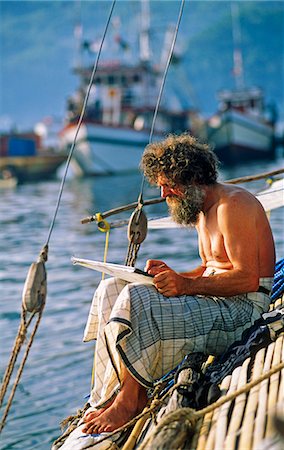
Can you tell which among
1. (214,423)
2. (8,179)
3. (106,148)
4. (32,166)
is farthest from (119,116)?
(214,423)

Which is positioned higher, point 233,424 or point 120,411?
point 233,424

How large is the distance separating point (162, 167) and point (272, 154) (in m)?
51.2

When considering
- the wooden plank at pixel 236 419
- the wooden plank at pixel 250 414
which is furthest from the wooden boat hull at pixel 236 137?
the wooden plank at pixel 236 419

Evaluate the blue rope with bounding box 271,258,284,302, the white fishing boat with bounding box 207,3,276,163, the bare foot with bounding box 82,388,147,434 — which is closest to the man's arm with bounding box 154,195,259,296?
the bare foot with bounding box 82,388,147,434

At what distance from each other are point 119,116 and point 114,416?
150 feet

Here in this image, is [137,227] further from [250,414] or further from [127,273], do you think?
[250,414]

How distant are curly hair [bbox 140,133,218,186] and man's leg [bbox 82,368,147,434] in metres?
0.89

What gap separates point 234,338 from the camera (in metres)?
3.84

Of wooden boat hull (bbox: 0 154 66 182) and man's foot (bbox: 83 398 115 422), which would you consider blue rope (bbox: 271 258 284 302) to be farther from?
wooden boat hull (bbox: 0 154 66 182)

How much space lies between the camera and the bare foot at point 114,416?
361cm

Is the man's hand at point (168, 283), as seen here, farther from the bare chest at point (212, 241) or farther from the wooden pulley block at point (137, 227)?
the wooden pulley block at point (137, 227)

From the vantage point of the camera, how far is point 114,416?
3.62 meters

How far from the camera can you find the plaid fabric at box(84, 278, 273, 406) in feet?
11.8

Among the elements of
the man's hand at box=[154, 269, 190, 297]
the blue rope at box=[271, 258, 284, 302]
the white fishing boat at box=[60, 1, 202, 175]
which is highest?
the man's hand at box=[154, 269, 190, 297]
